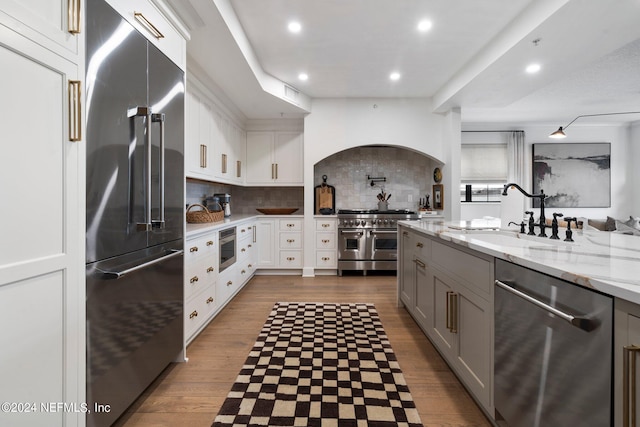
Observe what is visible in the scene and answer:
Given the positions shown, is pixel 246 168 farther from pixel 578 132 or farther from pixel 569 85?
pixel 578 132

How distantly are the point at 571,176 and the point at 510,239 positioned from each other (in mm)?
6336

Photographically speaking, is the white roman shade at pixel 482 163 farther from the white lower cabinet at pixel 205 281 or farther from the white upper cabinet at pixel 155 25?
the white upper cabinet at pixel 155 25

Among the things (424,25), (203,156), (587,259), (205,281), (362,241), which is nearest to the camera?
(587,259)

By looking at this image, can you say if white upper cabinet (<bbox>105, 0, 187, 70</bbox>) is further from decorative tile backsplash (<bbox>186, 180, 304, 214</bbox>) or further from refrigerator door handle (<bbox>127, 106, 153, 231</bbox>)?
decorative tile backsplash (<bbox>186, 180, 304, 214</bbox>)

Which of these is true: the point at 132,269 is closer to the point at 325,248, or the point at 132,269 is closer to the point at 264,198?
the point at 325,248

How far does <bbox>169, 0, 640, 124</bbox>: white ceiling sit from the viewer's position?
2541mm

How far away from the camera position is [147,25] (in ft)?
5.64

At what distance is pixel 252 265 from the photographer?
4629 millimetres

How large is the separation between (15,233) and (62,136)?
0.37 m

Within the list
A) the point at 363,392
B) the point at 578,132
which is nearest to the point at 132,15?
the point at 363,392

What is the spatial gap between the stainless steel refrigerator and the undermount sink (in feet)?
5.64

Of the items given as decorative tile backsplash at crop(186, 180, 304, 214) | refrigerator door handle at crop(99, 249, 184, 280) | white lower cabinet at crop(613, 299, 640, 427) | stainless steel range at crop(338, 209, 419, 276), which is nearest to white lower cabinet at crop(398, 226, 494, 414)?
white lower cabinet at crop(613, 299, 640, 427)

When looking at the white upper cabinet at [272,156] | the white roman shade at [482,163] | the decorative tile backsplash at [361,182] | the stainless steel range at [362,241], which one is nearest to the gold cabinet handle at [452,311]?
the stainless steel range at [362,241]

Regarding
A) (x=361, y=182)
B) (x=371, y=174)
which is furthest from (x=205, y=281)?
(x=371, y=174)
